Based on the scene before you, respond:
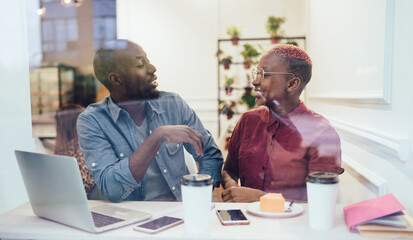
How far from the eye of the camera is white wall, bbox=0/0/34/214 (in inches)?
46.1

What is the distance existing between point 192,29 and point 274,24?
0.29 metres

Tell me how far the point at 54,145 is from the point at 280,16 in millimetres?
931

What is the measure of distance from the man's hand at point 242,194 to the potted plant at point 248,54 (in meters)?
0.43

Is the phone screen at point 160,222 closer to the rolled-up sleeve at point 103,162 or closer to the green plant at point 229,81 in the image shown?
the rolled-up sleeve at point 103,162

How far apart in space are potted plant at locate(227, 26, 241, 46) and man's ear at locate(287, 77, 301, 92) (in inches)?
9.1

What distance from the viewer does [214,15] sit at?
1268 mm

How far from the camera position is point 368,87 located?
1089mm

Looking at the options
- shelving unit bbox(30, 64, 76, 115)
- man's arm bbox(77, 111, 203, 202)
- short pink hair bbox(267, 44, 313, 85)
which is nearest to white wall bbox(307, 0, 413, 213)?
short pink hair bbox(267, 44, 313, 85)

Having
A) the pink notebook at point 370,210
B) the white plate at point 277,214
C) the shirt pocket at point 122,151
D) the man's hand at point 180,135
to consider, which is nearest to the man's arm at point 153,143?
the man's hand at point 180,135

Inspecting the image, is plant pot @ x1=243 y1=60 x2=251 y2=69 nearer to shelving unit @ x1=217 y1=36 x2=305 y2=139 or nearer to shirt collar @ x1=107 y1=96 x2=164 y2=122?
shelving unit @ x1=217 y1=36 x2=305 y2=139

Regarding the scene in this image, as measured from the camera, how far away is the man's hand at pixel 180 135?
3.67 ft

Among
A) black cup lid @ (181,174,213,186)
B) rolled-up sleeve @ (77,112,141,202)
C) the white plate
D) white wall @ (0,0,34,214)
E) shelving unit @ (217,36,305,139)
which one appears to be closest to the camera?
black cup lid @ (181,174,213,186)

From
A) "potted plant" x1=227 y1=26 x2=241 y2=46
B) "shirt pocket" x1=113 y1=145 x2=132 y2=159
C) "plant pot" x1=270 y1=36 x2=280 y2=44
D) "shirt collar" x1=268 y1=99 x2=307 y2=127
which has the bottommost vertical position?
"shirt pocket" x1=113 y1=145 x2=132 y2=159

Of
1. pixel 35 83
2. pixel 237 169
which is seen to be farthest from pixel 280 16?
pixel 35 83
